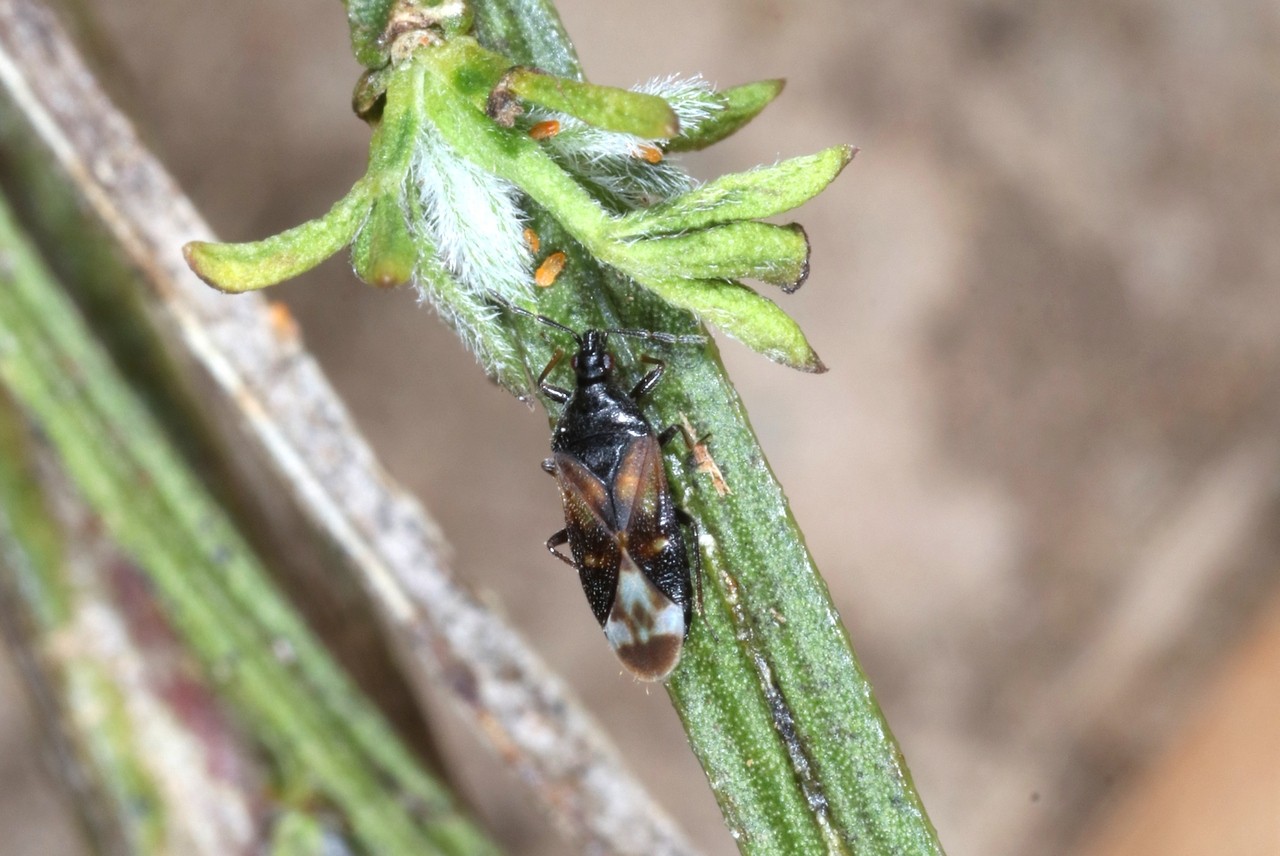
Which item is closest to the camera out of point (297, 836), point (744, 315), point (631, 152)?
point (744, 315)

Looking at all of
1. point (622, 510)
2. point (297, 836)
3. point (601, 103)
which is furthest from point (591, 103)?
point (297, 836)

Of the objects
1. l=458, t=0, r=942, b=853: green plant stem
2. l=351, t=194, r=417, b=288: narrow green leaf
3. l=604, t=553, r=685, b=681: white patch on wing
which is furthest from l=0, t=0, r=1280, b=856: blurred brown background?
l=351, t=194, r=417, b=288: narrow green leaf

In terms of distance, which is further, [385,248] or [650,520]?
[650,520]

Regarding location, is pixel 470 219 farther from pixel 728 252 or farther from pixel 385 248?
pixel 728 252

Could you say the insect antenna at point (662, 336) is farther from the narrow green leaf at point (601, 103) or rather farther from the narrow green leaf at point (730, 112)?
the narrow green leaf at point (601, 103)

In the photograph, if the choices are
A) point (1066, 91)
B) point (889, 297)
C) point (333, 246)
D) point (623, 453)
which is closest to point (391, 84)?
point (333, 246)
